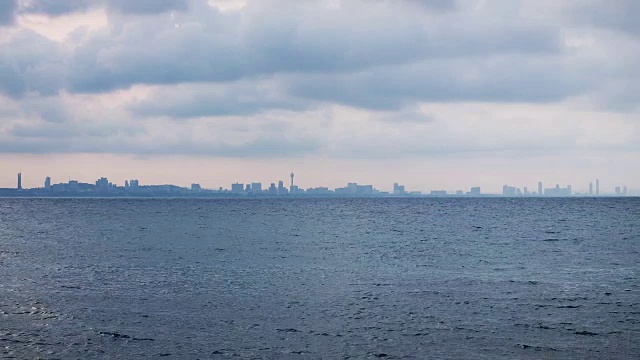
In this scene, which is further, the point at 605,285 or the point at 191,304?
the point at 605,285

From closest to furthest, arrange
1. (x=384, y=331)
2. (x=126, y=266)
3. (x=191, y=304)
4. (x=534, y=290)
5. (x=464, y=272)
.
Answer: (x=384, y=331)
(x=191, y=304)
(x=534, y=290)
(x=464, y=272)
(x=126, y=266)

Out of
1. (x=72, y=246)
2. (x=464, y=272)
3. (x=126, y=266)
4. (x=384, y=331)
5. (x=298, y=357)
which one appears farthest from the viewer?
(x=72, y=246)

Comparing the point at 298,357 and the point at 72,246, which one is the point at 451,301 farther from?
the point at 72,246

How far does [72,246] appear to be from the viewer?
78.4 m

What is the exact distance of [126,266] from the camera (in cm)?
5678

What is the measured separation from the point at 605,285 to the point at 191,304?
28.3 m

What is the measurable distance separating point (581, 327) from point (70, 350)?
23.9m

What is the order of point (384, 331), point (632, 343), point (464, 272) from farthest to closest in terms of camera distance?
point (464, 272) < point (384, 331) < point (632, 343)

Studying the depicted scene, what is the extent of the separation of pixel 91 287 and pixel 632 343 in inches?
1319

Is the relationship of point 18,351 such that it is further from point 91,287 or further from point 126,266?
point 126,266

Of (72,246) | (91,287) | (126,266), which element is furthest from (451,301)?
(72,246)

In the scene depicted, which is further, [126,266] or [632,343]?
[126,266]

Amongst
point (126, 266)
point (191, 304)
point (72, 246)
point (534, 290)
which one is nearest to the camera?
point (191, 304)

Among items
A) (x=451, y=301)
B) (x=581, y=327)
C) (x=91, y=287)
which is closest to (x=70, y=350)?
(x=91, y=287)
